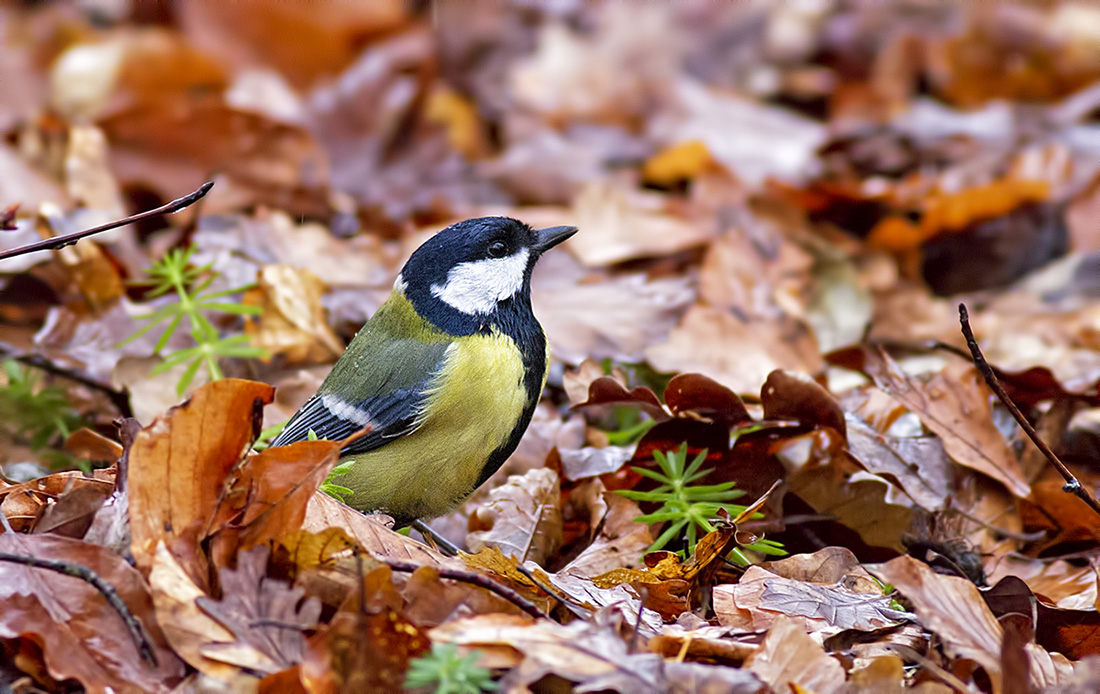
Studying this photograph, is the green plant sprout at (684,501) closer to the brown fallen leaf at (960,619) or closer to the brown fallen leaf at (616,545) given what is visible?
the brown fallen leaf at (616,545)

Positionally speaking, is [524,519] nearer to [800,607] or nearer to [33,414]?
[800,607]

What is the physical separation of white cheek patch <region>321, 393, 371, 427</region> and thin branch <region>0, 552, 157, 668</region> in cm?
96

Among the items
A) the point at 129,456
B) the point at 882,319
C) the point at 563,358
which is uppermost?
the point at 129,456

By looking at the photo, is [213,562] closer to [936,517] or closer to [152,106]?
[936,517]

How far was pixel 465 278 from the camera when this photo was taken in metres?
2.71

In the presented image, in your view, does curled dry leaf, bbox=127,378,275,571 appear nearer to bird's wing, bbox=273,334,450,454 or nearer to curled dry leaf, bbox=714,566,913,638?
bird's wing, bbox=273,334,450,454

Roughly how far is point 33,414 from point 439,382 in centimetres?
117

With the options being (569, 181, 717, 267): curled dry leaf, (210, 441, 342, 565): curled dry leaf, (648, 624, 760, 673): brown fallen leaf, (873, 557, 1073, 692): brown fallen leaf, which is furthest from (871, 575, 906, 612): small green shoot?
(569, 181, 717, 267): curled dry leaf

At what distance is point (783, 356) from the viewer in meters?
3.13

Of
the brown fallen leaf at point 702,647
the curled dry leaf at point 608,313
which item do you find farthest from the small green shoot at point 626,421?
the brown fallen leaf at point 702,647

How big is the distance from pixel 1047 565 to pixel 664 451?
866mm

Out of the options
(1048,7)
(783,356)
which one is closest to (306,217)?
(783,356)

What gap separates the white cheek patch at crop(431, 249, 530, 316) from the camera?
8.80 ft

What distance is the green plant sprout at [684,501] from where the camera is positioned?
87.3 inches
